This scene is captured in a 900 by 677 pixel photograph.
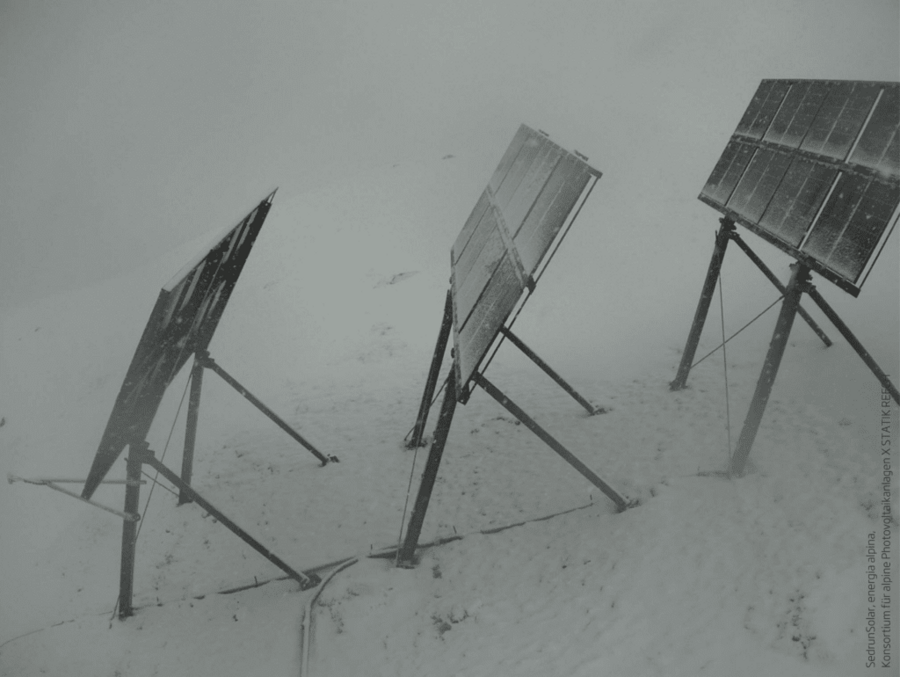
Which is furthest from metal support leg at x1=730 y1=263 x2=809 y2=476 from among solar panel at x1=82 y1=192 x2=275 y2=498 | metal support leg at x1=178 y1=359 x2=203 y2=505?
metal support leg at x1=178 y1=359 x2=203 y2=505

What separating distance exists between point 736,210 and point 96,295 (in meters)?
26.5

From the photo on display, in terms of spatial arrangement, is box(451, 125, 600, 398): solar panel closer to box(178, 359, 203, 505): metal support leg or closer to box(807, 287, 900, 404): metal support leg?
box(807, 287, 900, 404): metal support leg

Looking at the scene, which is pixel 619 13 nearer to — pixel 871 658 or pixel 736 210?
pixel 736 210

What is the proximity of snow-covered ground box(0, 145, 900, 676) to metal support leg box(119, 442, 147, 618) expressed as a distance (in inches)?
11.8

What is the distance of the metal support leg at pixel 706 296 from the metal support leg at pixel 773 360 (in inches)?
71.4

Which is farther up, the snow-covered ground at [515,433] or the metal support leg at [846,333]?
the metal support leg at [846,333]

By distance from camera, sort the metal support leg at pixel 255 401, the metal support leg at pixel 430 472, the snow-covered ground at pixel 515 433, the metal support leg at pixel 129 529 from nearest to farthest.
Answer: the snow-covered ground at pixel 515 433 → the metal support leg at pixel 430 472 → the metal support leg at pixel 129 529 → the metal support leg at pixel 255 401

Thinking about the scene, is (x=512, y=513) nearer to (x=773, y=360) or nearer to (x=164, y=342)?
(x=773, y=360)

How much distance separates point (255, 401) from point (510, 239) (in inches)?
201

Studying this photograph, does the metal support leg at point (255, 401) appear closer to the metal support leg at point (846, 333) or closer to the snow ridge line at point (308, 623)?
the snow ridge line at point (308, 623)

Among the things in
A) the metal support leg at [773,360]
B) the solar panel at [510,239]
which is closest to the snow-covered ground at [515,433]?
the metal support leg at [773,360]

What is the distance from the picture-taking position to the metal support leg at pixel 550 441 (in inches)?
255

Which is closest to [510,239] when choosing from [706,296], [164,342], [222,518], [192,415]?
[164,342]

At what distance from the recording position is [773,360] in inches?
273
